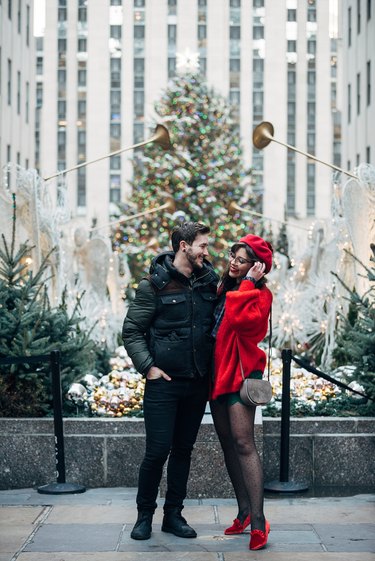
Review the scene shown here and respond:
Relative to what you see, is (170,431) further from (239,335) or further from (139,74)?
(139,74)

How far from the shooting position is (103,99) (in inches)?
3644

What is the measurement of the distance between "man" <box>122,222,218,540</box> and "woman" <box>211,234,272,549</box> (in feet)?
0.43

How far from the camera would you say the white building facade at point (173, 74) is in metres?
91.2

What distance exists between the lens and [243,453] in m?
7.66

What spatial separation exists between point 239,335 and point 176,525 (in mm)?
1326

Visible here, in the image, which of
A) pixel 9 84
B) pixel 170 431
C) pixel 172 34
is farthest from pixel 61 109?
pixel 170 431

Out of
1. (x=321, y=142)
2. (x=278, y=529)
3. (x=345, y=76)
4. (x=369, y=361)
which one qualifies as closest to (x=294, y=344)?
(x=369, y=361)

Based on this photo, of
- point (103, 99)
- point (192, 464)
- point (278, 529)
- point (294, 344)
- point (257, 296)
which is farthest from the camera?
point (103, 99)

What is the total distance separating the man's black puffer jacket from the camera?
7.75 metres

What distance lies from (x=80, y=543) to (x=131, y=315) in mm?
1444

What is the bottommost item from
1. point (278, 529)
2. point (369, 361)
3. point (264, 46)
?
point (278, 529)

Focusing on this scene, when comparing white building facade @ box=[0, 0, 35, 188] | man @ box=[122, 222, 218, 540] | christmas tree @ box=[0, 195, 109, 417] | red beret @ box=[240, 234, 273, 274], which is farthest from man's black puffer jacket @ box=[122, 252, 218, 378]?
white building facade @ box=[0, 0, 35, 188]

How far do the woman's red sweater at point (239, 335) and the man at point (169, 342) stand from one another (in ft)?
0.41

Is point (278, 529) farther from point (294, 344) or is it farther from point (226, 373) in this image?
point (294, 344)
